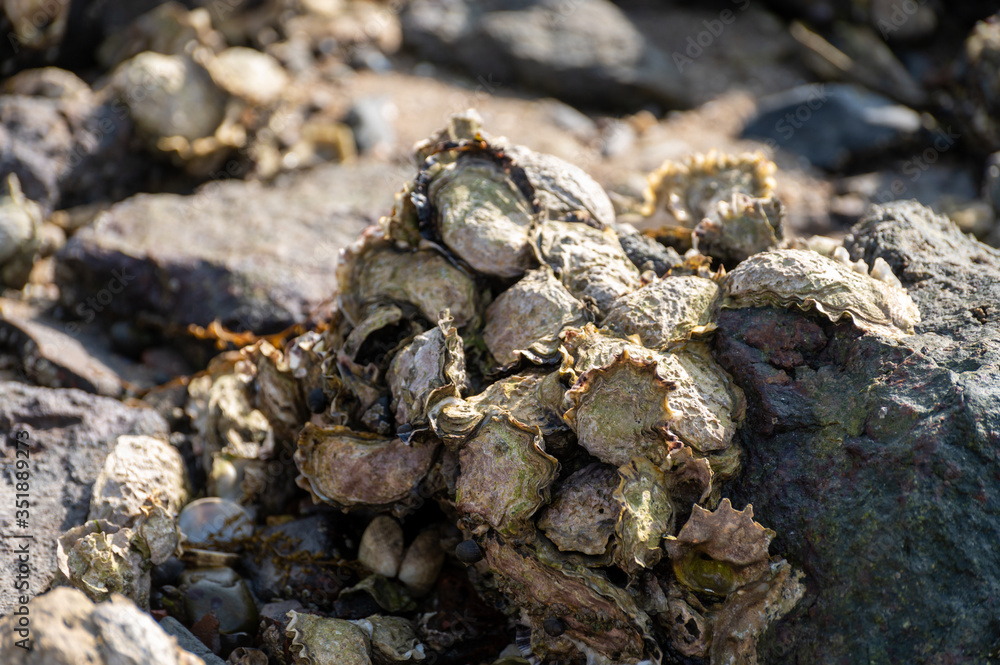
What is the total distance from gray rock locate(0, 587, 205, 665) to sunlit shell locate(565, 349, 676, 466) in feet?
4.84

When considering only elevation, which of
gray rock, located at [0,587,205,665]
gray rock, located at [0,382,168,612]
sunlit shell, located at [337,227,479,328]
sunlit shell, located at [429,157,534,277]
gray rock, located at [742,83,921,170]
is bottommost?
gray rock, located at [742,83,921,170]

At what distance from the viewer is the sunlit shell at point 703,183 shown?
4.18 meters

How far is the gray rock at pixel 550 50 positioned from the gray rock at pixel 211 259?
3.22 meters

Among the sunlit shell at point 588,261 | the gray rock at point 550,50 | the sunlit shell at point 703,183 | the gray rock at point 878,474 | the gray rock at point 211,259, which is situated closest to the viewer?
the gray rock at point 878,474

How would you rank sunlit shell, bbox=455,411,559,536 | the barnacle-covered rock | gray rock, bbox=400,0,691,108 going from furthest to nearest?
gray rock, bbox=400,0,691,108, the barnacle-covered rock, sunlit shell, bbox=455,411,559,536

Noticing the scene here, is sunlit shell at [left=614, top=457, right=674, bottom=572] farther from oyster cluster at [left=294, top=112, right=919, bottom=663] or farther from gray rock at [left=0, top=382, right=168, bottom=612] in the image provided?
gray rock at [left=0, top=382, right=168, bottom=612]

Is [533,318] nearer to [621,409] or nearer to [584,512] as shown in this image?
[621,409]

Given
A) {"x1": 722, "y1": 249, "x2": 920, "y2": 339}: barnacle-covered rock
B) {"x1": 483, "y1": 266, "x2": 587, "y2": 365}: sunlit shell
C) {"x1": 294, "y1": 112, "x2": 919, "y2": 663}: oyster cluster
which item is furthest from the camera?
{"x1": 483, "y1": 266, "x2": 587, "y2": 365}: sunlit shell

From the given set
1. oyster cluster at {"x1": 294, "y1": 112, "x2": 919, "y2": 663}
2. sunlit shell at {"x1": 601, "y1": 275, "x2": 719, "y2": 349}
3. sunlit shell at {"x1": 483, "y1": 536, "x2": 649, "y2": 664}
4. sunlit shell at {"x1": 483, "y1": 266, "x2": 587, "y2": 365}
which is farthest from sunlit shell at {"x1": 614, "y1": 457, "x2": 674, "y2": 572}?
sunlit shell at {"x1": 483, "y1": 266, "x2": 587, "y2": 365}

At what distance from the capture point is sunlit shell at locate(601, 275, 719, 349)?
9.65ft

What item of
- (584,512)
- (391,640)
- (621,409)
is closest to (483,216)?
(621,409)

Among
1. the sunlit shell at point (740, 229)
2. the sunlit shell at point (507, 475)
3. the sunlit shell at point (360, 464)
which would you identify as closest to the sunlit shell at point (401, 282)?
the sunlit shell at point (360, 464)

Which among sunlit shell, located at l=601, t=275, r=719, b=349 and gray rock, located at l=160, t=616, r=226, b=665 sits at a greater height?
sunlit shell, located at l=601, t=275, r=719, b=349

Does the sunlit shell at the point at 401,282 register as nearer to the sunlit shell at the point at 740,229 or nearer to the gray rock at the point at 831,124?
the sunlit shell at the point at 740,229
